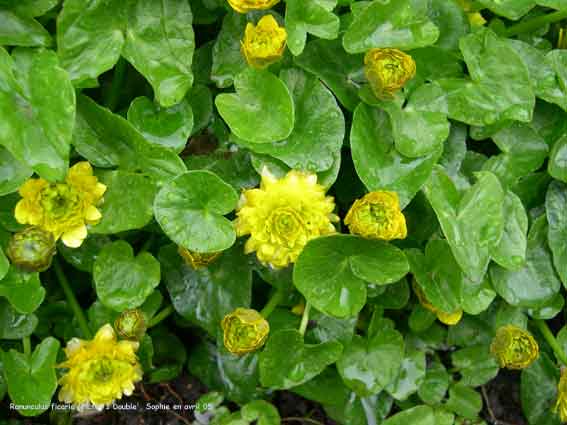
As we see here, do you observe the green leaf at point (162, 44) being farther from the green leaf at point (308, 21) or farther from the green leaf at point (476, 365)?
the green leaf at point (476, 365)

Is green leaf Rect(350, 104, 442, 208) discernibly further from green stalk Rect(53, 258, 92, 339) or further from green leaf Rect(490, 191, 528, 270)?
green stalk Rect(53, 258, 92, 339)

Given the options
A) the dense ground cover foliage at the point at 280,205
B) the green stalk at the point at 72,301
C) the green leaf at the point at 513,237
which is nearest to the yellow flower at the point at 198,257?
the dense ground cover foliage at the point at 280,205

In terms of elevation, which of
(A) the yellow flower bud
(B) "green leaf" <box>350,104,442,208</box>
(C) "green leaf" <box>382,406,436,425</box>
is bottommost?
(C) "green leaf" <box>382,406,436,425</box>

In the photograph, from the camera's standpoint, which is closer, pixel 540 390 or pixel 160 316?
pixel 160 316

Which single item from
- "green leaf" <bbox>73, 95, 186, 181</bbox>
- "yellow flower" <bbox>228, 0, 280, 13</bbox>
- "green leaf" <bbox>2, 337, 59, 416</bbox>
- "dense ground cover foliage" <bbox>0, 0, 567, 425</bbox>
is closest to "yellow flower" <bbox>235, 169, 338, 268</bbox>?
"dense ground cover foliage" <bbox>0, 0, 567, 425</bbox>

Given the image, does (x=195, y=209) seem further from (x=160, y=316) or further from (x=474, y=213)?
(x=474, y=213)

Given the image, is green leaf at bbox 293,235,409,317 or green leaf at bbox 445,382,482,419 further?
green leaf at bbox 445,382,482,419

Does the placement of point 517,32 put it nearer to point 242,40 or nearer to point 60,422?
point 242,40

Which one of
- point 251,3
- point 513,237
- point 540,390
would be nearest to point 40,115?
point 251,3
